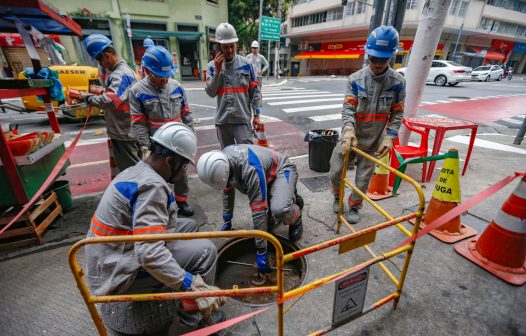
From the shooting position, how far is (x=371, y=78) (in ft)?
9.04

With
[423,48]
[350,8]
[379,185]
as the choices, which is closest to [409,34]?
[350,8]

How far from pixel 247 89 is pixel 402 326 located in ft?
10.2

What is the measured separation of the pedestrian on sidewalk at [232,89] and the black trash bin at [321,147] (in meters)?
1.20

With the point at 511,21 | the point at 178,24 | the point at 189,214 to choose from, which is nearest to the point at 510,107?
the point at 189,214

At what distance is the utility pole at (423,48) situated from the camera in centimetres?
362

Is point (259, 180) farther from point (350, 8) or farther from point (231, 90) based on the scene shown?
point (350, 8)

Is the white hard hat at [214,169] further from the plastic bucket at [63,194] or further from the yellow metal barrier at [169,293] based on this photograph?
the plastic bucket at [63,194]

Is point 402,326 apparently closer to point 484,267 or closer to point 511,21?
point 484,267

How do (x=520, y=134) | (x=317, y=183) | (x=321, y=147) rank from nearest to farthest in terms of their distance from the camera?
(x=317, y=183)
(x=321, y=147)
(x=520, y=134)

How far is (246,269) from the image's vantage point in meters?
2.75

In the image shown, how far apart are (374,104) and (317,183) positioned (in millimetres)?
1712

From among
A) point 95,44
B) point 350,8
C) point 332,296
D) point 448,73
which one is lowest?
point 332,296

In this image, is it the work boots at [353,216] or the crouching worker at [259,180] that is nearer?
the crouching worker at [259,180]

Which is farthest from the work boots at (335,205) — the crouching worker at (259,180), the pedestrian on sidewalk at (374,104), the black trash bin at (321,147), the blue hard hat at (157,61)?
the blue hard hat at (157,61)
